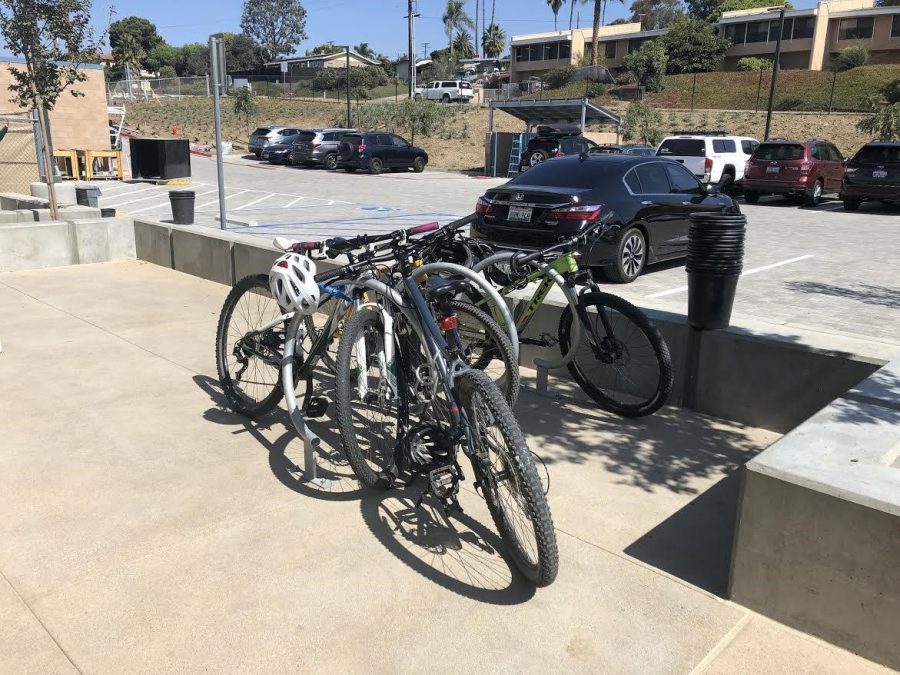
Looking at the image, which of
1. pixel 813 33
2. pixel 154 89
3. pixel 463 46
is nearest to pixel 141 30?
pixel 463 46

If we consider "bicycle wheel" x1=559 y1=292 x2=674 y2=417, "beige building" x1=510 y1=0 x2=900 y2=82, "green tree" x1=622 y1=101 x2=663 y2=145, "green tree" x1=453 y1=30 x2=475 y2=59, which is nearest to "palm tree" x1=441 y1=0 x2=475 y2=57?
"green tree" x1=453 y1=30 x2=475 y2=59

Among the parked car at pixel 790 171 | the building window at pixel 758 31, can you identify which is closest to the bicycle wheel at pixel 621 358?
the parked car at pixel 790 171

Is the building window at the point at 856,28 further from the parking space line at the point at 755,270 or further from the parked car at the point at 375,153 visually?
the parking space line at the point at 755,270

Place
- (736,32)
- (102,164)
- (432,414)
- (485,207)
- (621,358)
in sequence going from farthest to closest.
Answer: (736,32), (102,164), (485,207), (621,358), (432,414)

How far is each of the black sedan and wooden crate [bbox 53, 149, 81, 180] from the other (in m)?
19.6

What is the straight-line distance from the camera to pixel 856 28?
190ft

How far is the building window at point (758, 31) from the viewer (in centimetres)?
6194

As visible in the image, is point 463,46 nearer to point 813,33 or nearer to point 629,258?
point 813,33

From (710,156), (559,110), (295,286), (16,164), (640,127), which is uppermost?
(559,110)

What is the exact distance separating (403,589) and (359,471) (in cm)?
74

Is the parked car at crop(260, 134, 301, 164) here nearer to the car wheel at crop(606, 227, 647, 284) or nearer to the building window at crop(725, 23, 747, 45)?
the car wheel at crop(606, 227, 647, 284)

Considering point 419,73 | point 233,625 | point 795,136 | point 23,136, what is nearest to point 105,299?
point 233,625

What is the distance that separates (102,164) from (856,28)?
53933 millimetres

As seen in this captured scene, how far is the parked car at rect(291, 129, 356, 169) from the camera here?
3198 cm
